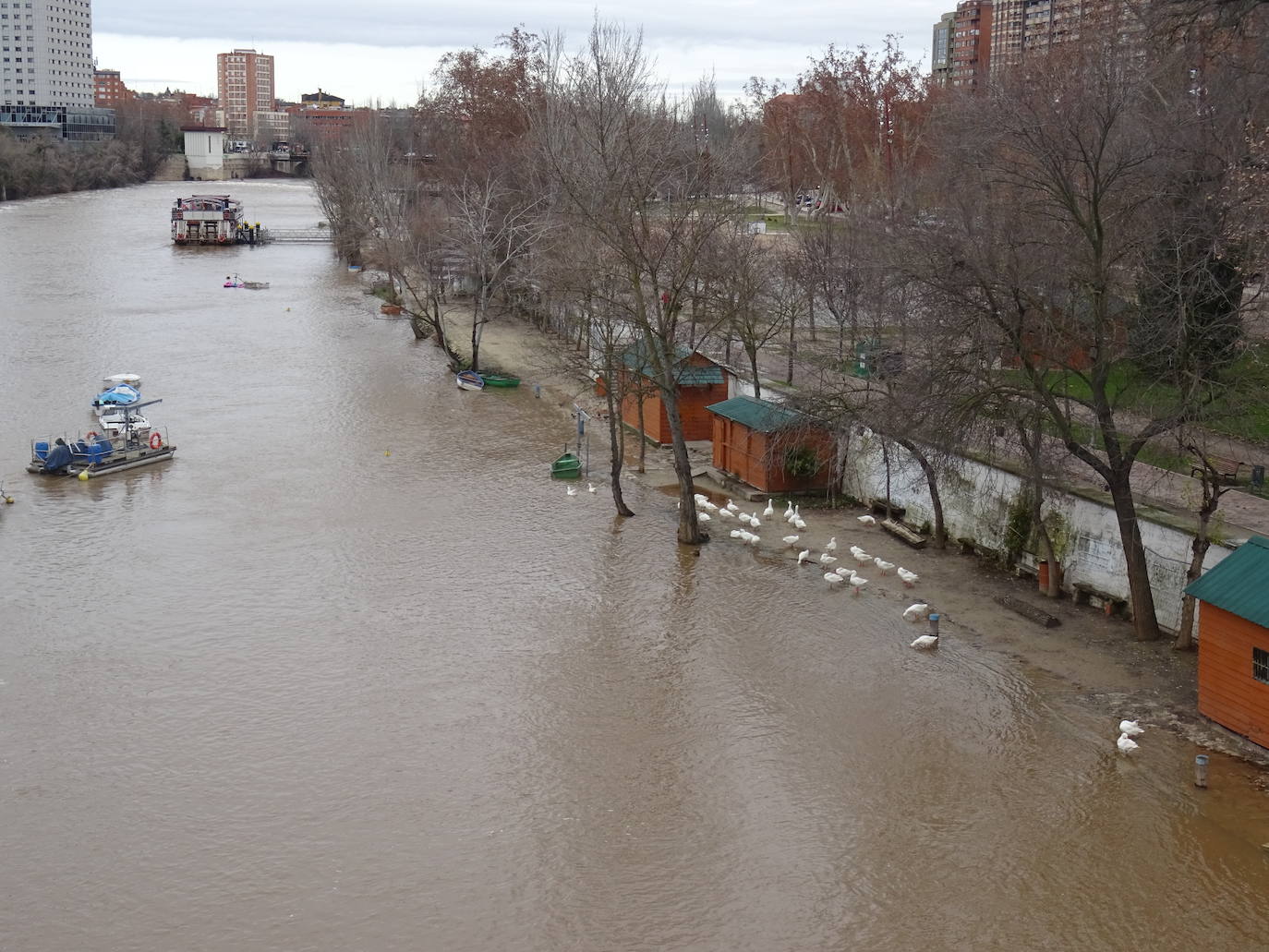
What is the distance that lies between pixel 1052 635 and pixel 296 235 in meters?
80.6

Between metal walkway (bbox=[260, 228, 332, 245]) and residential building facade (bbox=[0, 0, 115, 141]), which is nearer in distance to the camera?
metal walkway (bbox=[260, 228, 332, 245])

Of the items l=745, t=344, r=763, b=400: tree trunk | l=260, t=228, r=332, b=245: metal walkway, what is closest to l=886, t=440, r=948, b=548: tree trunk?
l=745, t=344, r=763, b=400: tree trunk

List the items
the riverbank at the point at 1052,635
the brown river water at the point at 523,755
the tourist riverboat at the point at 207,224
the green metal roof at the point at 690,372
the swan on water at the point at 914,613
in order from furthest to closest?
the tourist riverboat at the point at 207,224 → the green metal roof at the point at 690,372 → the swan on water at the point at 914,613 → the riverbank at the point at 1052,635 → the brown river water at the point at 523,755

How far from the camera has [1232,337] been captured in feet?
66.2

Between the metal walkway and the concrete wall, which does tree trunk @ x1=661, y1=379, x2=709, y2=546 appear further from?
the metal walkway

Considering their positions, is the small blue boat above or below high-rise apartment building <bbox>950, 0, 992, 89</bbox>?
below

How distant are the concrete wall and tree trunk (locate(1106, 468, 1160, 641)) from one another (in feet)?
1.10

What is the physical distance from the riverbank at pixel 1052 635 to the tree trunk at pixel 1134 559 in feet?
0.94

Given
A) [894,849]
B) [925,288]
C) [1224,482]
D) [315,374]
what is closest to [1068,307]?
[925,288]

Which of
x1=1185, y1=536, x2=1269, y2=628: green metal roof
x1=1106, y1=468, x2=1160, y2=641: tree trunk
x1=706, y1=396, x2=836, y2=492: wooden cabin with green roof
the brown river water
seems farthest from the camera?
x1=706, y1=396, x2=836, y2=492: wooden cabin with green roof

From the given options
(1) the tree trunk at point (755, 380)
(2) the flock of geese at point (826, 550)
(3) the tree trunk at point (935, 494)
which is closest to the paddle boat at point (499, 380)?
(1) the tree trunk at point (755, 380)

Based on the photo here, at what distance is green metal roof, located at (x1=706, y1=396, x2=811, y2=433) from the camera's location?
2475cm

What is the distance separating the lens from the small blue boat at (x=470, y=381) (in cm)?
A: 3862

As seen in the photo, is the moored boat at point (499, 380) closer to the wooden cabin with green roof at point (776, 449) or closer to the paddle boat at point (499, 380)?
the paddle boat at point (499, 380)
